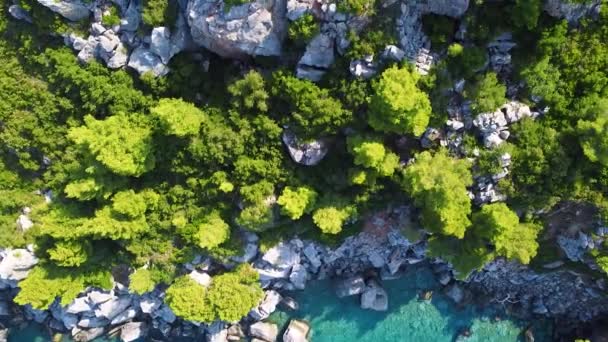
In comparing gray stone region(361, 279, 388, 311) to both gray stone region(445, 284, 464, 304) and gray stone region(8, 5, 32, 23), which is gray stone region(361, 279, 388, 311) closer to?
gray stone region(445, 284, 464, 304)

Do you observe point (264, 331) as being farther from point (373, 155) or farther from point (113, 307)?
point (373, 155)

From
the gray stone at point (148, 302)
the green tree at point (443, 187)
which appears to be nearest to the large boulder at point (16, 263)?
the gray stone at point (148, 302)

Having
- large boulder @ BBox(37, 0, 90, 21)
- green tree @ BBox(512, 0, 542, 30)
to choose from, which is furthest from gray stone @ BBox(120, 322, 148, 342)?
green tree @ BBox(512, 0, 542, 30)

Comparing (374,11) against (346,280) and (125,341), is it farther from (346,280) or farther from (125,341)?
(125,341)

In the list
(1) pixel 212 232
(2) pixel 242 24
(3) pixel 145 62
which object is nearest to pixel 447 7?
(2) pixel 242 24

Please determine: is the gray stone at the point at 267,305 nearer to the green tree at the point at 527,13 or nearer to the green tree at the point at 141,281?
the green tree at the point at 141,281

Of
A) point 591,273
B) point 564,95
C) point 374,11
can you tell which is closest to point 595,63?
point 564,95
